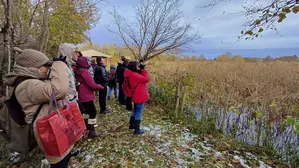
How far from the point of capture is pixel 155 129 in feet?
14.2

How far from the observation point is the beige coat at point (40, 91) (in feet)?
5.07

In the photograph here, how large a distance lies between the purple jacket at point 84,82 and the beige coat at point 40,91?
1.63 metres

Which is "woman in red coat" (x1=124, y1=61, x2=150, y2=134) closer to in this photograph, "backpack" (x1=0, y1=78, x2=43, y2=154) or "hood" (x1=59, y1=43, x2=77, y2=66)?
"hood" (x1=59, y1=43, x2=77, y2=66)

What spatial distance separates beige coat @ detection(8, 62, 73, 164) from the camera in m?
1.55

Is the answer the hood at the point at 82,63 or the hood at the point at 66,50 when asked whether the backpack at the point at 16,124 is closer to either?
the hood at the point at 66,50

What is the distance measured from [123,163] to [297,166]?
3.14m

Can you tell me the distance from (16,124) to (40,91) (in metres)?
0.40

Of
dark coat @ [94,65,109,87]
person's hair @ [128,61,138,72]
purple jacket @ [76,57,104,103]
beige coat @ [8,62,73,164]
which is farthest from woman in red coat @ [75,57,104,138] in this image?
beige coat @ [8,62,73,164]

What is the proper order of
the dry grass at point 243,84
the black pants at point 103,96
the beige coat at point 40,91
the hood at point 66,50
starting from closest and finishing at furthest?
1. the beige coat at point 40,91
2. the hood at point 66,50
3. the dry grass at point 243,84
4. the black pants at point 103,96

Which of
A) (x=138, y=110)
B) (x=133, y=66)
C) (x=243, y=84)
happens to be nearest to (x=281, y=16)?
(x=133, y=66)

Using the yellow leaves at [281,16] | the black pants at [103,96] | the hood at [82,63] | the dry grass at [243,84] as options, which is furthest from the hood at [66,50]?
the dry grass at [243,84]

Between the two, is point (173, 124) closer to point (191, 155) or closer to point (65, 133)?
point (191, 155)

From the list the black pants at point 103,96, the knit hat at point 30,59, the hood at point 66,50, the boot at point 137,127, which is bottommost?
the boot at point 137,127

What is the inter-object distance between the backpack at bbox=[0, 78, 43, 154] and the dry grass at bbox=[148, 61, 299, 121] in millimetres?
3680
